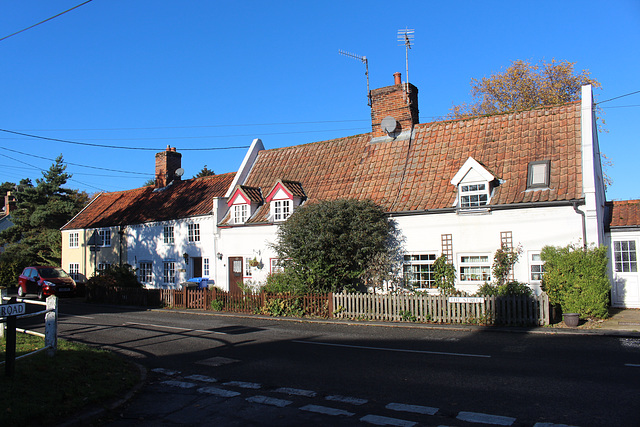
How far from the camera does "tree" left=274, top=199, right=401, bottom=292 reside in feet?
62.6

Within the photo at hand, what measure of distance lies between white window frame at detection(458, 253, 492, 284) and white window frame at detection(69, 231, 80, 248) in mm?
29983

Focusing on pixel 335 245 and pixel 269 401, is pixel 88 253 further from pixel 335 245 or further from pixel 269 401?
pixel 269 401

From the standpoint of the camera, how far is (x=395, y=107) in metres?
24.5

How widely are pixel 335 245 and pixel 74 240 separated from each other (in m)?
26.9

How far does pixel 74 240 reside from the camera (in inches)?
1483

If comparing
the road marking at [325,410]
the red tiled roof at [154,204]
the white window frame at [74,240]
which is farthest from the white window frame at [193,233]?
the road marking at [325,410]

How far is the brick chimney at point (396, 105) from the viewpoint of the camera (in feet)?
79.2

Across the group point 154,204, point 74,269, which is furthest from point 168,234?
point 74,269

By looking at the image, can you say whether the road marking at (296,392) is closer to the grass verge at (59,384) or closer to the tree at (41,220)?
the grass verge at (59,384)

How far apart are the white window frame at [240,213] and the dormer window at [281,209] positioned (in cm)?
196

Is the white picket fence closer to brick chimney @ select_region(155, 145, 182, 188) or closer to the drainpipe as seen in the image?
the drainpipe

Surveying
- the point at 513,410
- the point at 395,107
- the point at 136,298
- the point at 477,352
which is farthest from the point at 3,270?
the point at 513,410

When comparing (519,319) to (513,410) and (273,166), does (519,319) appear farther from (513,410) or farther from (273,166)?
(273,166)

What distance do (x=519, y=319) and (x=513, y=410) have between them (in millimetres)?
9483
